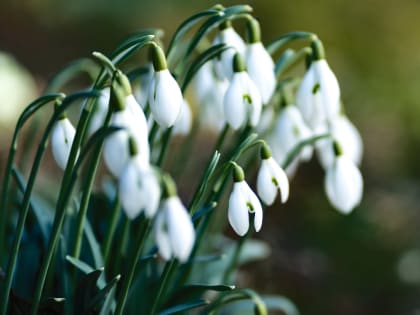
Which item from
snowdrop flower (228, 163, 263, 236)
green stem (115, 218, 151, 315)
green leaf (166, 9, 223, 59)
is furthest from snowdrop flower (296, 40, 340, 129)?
green stem (115, 218, 151, 315)

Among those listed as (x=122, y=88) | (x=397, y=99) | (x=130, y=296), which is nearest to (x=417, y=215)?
(x=397, y=99)

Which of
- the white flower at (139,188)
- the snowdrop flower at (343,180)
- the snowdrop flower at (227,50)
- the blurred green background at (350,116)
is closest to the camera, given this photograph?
the white flower at (139,188)

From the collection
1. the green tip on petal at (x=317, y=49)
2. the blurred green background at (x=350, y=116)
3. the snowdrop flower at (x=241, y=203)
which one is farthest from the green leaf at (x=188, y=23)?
the blurred green background at (x=350, y=116)

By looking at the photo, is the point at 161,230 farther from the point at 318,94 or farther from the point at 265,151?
the point at 318,94

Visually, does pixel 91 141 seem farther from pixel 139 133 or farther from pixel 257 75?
pixel 257 75

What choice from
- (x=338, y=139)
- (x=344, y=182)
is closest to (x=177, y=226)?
(x=344, y=182)

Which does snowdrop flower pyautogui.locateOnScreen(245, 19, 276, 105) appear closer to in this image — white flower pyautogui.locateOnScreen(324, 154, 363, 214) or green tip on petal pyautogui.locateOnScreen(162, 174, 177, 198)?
white flower pyautogui.locateOnScreen(324, 154, 363, 214)

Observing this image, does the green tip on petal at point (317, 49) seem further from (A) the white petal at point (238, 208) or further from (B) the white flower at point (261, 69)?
(A) the white petal at point (238, 208)
